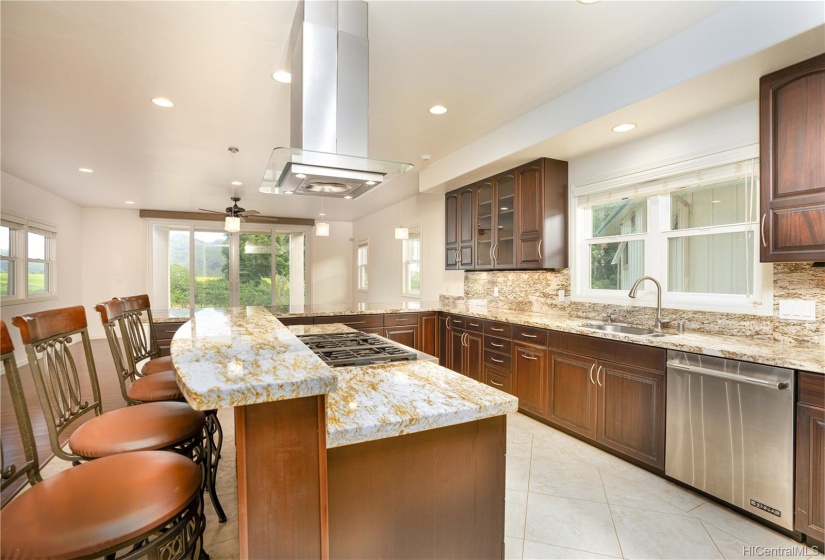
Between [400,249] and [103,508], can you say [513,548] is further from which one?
[400,249]

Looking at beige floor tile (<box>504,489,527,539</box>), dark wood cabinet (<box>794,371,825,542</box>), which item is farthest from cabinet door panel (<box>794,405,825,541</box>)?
beige floor tile (<box>504,489,527,539</box>)

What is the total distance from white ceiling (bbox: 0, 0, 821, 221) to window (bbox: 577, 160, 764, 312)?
1.62 feet

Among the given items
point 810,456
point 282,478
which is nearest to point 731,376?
point 810,456

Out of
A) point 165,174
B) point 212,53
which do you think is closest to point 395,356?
point 212,53

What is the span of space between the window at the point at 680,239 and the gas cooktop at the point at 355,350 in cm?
230

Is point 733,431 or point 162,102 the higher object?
point 162,102

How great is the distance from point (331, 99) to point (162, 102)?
1.90 meters

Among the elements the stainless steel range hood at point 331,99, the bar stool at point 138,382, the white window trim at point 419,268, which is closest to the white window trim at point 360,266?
the white window trim at point 419,268

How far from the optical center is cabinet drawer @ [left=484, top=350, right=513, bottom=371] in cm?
361

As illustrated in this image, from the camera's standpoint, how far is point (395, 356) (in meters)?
1.78

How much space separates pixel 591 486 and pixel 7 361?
2.80m

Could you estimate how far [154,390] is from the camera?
1.93 metres

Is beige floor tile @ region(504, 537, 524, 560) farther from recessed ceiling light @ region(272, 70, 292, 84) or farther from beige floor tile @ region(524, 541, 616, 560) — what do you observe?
recessed ceiling light @ region(272, 70, 292, 84)

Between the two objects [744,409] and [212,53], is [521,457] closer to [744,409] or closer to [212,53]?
[744,409]
